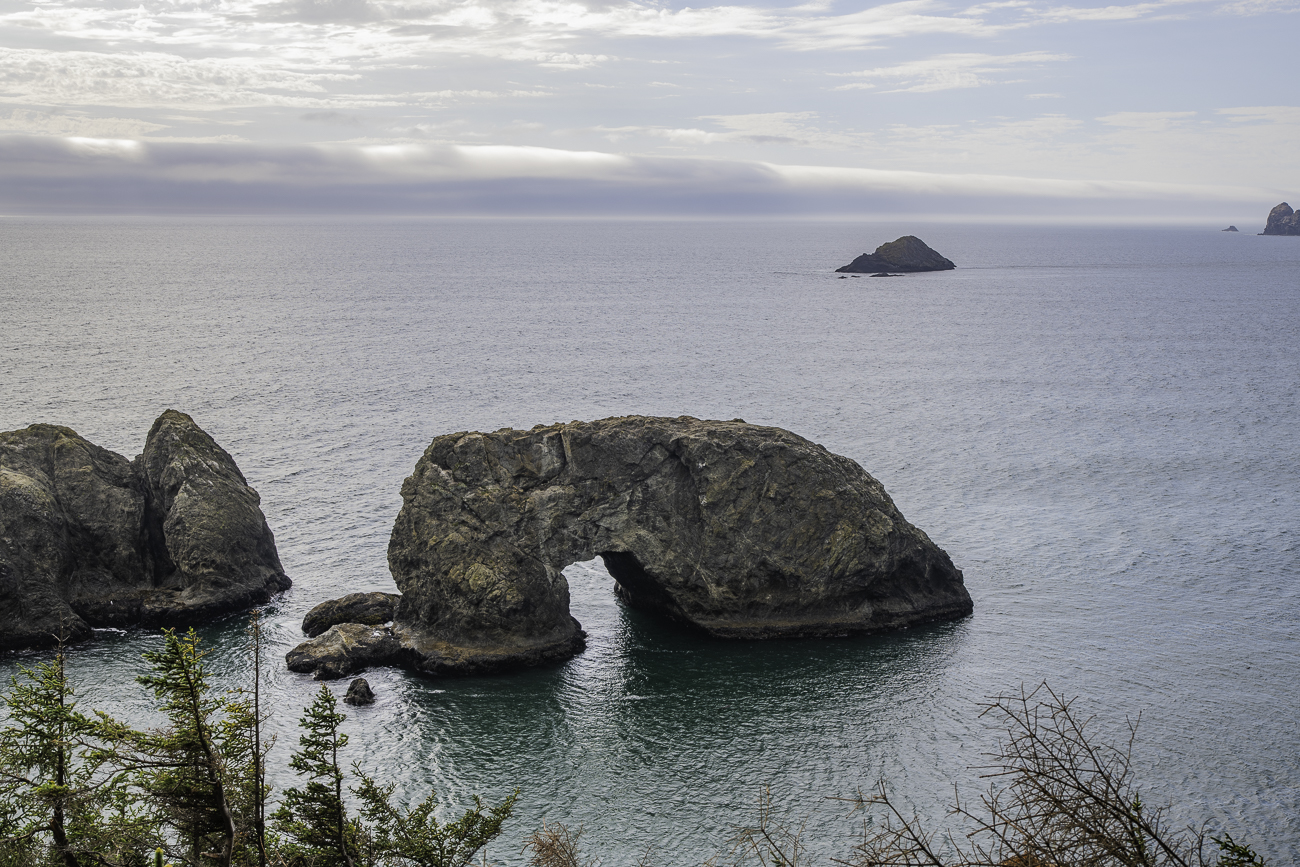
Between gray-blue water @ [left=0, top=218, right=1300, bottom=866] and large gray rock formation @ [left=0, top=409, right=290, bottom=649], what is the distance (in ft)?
7.49

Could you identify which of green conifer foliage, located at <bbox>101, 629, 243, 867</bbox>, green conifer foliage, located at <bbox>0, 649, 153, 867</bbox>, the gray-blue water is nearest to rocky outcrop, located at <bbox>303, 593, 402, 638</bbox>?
the gray-blue water

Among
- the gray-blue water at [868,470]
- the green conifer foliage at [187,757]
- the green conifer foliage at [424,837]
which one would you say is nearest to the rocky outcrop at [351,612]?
the gray-blue water at [868,470]

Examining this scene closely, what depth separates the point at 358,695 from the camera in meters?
35.2

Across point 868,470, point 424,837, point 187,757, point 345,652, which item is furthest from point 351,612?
point 868,470

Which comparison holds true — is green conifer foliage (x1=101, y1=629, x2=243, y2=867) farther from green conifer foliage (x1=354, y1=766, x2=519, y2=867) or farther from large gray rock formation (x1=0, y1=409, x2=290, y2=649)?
large gray rock formation (x1=0, y1=409, x2=290, y2=649)

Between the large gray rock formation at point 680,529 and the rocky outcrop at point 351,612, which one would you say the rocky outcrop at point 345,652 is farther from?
the rocky outcrop at point 351,612

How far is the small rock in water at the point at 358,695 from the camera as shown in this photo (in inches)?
1385

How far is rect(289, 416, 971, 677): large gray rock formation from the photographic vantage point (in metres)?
40.5

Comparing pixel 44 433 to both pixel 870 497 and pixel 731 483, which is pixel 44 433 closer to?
pixel 731 483

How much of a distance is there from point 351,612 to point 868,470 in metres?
34.2

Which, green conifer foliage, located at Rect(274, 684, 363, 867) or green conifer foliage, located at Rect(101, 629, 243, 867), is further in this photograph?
green conifer foliage, located at Rect(274, 684, 363, 867)

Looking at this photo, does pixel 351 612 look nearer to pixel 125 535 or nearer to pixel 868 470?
pixel 125 535

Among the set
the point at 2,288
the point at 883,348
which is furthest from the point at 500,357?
the point at 2,288

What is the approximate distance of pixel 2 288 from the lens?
16700 cm
